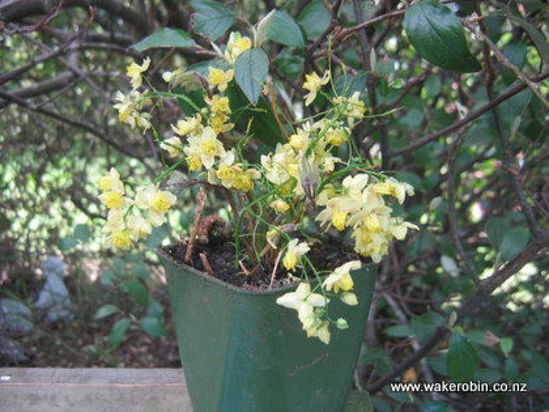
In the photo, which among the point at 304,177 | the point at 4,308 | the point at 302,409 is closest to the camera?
the point at 304,177

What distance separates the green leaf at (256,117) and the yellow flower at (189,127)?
60 mm

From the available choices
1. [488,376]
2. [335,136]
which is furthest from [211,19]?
[488,376]

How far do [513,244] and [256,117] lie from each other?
491 mm

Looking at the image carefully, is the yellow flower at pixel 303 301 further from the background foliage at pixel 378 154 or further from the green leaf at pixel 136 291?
the green leaf at pixel 136 291

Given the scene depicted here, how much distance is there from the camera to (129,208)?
52 centimetres

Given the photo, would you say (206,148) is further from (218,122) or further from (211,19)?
(211,19)

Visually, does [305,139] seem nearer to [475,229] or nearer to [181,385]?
[181,385]

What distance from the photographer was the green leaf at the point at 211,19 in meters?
0.75

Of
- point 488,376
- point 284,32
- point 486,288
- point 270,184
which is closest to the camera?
point 270,184

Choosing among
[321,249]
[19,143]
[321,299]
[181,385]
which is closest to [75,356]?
[19,143]

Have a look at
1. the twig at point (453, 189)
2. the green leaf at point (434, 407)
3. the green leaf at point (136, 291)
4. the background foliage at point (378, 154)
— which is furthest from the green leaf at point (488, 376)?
the green leaf at point (136, 291)

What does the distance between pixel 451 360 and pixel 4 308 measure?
4.13 feet

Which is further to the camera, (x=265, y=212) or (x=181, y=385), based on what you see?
(x=181, y=385)

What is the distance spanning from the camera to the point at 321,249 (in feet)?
2.12
